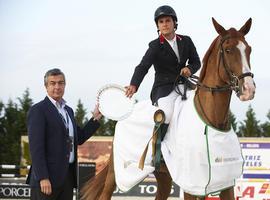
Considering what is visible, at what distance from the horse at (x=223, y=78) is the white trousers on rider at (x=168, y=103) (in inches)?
11.4

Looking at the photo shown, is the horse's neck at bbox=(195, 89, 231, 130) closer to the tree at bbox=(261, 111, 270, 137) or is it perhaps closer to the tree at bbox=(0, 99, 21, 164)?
the tree at bbox=(0, 99, 21, 164)

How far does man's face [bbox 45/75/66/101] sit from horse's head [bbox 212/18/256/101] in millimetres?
1550

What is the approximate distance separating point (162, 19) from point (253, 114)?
21.4m

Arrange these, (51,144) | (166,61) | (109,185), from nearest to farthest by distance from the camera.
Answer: (51,144) → (166,61) → (109,185)

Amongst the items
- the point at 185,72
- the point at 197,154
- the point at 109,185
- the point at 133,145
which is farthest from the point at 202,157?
the point at 109,185

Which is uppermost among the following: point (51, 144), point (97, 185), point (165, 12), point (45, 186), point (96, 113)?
point (165, 12)

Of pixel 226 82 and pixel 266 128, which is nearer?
pixel 226 82

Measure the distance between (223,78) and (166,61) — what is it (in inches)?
34.5

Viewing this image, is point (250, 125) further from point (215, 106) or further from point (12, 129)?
point (215, 106)

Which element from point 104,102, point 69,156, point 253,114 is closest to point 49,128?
point 69,156

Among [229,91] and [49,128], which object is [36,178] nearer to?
[49,128]

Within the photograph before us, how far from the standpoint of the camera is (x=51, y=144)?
16.8ft

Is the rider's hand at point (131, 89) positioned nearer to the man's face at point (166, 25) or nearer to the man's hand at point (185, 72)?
the man's hand at point (185, 72)

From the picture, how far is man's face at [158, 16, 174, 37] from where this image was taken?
Result: 6.05 metres
